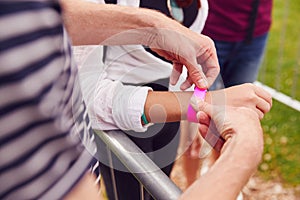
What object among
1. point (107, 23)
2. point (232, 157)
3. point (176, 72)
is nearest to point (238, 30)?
point (176, 72)

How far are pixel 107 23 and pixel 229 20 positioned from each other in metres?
1.06

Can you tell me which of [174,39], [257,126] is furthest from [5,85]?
[174,39]

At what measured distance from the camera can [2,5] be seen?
1.60ft

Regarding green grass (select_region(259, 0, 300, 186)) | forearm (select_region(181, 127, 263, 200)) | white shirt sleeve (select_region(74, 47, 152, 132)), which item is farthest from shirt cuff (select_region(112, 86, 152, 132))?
green grass (select_region(259, 0, 300, 186))

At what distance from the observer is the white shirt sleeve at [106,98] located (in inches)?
42.7

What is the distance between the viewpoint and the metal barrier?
81cm

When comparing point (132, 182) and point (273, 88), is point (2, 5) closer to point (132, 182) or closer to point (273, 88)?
point (132, 182)

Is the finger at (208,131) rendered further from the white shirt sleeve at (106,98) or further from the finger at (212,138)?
the white shirt sleeve at (106,98)

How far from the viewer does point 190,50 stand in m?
1.02

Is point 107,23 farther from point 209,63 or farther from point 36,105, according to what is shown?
point 36,105

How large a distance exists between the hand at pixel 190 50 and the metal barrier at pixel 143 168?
0.21 metres

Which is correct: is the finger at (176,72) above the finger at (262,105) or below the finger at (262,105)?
below

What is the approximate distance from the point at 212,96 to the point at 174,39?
152 millimetres

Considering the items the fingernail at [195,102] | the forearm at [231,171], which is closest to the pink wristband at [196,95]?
the fingernail at [195,102]
